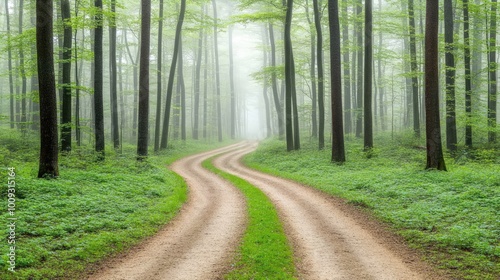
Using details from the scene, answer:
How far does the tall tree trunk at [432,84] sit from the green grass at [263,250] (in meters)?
7.23

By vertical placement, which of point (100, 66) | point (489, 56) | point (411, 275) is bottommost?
point (411, 275)

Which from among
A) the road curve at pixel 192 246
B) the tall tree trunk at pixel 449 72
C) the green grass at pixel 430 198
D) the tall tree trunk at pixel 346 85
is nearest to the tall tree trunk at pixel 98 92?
the road curve at pixel 192 246

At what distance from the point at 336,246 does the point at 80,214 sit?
6.72m

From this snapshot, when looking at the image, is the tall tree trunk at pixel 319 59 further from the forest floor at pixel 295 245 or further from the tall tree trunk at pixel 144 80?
the forest floor at pixel 295 245

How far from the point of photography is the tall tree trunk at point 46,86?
10.4 meters

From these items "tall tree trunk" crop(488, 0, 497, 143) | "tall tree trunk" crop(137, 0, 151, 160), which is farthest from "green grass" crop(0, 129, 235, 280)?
"tall tree trunk" crop(488, 0, 497, 143)

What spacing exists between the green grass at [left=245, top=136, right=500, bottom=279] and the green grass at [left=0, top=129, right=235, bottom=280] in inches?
259

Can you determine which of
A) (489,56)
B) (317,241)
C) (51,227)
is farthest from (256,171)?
(489,56)

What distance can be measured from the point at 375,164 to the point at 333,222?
27.4ft

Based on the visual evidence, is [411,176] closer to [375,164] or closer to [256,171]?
[375,164]

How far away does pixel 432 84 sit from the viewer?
41.9 ft

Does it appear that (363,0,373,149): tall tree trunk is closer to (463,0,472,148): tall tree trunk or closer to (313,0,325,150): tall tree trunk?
(313,0,325,150): tall tree trunk

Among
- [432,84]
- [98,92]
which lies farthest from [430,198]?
[98,92]

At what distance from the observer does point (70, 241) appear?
7102mm
